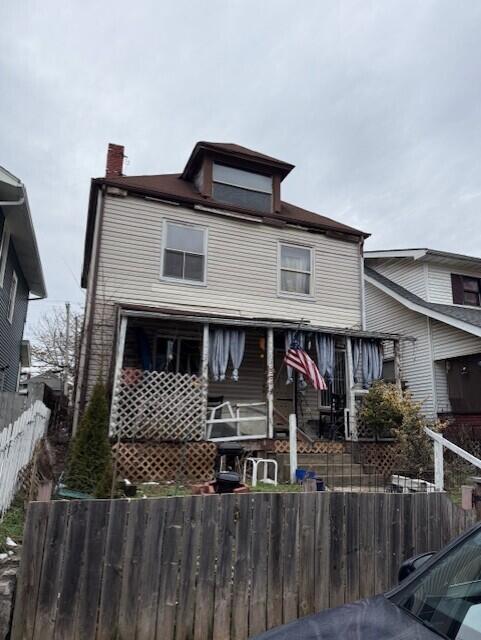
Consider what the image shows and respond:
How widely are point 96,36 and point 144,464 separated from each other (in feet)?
28.2

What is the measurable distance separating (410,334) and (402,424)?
24.6 ft

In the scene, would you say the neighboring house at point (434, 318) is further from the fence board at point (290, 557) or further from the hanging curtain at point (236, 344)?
the fence board at point (290, 557)

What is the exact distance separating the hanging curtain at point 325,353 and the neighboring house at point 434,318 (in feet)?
16.8

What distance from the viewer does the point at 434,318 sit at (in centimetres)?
1591

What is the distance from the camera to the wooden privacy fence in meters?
3.32

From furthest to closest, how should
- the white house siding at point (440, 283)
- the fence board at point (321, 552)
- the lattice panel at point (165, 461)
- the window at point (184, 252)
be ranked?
1. the white house siding at point (440, 283)
2. the window at point (184, 252)
3. the lattice panel at point (165, 461)
4. the fence board at point (321, 552)

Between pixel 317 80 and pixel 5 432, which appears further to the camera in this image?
pixel 317 80

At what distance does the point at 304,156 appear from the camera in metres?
17.3

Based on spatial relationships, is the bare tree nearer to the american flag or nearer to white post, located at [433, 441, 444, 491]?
the american flag

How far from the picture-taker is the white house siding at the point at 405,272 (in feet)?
58.1

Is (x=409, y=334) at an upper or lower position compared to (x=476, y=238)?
lower

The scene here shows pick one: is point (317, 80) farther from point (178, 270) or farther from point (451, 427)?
point (451, 427)

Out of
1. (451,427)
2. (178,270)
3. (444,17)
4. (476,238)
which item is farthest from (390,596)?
(476,238)

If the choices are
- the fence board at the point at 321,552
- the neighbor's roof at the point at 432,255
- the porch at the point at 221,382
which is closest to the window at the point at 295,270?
the porch at the point at 221,382
